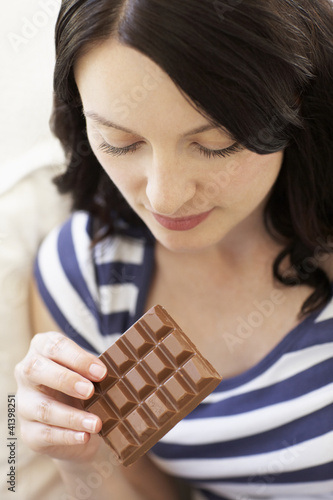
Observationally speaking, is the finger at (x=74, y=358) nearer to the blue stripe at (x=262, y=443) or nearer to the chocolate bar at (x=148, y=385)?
the chocolate bar at (x=148, y=385)

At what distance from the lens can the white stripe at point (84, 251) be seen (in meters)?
1.55

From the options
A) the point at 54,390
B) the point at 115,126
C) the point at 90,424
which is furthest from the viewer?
the point at 54,390

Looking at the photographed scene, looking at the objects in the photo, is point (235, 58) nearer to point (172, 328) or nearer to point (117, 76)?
point (117, 76)

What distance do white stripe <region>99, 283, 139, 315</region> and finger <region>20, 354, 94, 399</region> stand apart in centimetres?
35

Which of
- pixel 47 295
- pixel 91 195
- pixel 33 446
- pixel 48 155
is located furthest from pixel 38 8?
pixel 33 446

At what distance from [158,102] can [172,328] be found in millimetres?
436

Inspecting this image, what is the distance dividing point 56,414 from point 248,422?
1.51ft

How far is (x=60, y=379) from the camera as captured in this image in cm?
115

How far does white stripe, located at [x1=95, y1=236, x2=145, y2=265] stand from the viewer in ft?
5.12
